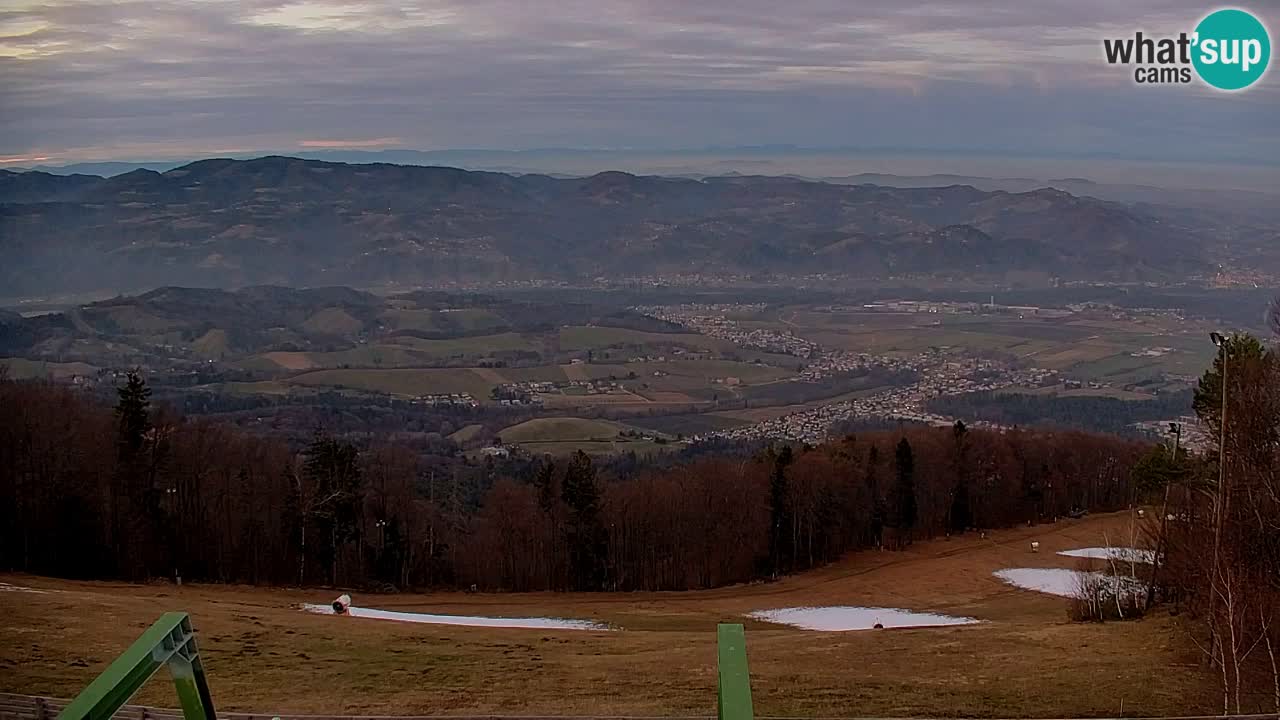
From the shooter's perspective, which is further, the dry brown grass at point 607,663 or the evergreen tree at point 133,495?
the evergreen tree at point 133,495

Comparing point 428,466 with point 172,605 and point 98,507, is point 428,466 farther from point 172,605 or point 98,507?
point 172,605

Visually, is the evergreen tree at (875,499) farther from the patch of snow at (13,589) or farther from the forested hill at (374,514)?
the patch of snow at (13,589)

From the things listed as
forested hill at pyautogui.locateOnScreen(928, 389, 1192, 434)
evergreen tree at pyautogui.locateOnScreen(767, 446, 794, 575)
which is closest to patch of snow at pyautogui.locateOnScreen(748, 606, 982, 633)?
evergreen tree at pyautogui.locateOnScreen(767, 446, 794, 575)

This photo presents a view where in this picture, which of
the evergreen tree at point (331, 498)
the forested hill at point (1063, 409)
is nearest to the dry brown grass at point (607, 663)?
the evergreen tree at point (331, 498)

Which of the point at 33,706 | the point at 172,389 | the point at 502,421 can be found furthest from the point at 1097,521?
the point at 172,389

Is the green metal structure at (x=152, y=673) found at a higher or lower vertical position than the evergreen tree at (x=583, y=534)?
higher

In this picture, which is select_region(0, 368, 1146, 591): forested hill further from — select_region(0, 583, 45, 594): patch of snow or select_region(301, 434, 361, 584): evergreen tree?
select_region(0, 583, 45, 594): patch of snow

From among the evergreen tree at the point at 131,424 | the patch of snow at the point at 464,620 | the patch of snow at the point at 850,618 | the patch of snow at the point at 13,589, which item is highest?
the evergreen tree at the point at 131,424

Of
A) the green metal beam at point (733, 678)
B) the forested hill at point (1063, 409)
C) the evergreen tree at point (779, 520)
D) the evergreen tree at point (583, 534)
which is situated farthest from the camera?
the forested hill at point (1063, 409)
